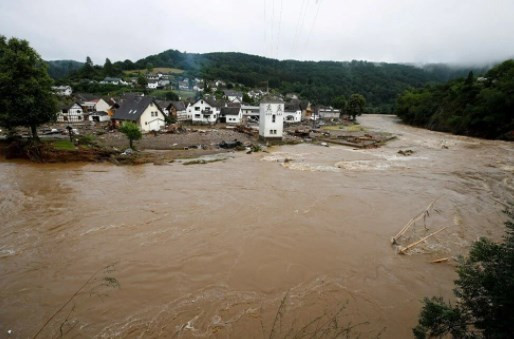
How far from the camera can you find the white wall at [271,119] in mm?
32281

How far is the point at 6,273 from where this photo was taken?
802 centimetres

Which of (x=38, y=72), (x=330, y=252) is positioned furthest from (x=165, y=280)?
(x=38, y=72)

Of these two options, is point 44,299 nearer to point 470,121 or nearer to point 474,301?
point 474,301

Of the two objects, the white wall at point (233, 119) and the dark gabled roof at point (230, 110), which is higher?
the dark gabled roof at point (230, 110)

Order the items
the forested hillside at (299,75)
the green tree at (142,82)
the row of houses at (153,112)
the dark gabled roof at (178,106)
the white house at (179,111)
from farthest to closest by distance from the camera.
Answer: the forested hillside at (299,75) → the green tree at (142,82) → the dark gabled roof at (178,106) → the white house at (179,111) → the row of houses at (153,112)

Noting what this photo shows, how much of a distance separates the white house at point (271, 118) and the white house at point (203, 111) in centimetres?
1837

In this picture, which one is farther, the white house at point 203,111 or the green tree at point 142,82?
the green tree at point 142,82

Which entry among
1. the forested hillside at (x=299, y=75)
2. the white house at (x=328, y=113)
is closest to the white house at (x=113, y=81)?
the forested hillside at (x=299, y=75)

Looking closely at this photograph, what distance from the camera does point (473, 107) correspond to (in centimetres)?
4269

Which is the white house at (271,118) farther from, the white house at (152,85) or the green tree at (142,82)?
the white house at (152,85)

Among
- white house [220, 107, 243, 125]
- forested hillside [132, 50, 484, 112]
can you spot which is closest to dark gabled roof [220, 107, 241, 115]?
white house [220, 107, 243, 125]

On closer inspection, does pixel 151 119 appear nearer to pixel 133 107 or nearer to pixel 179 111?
pixel 133 107

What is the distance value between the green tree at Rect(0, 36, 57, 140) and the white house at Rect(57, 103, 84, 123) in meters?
28.2

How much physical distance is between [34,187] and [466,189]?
2561cm
